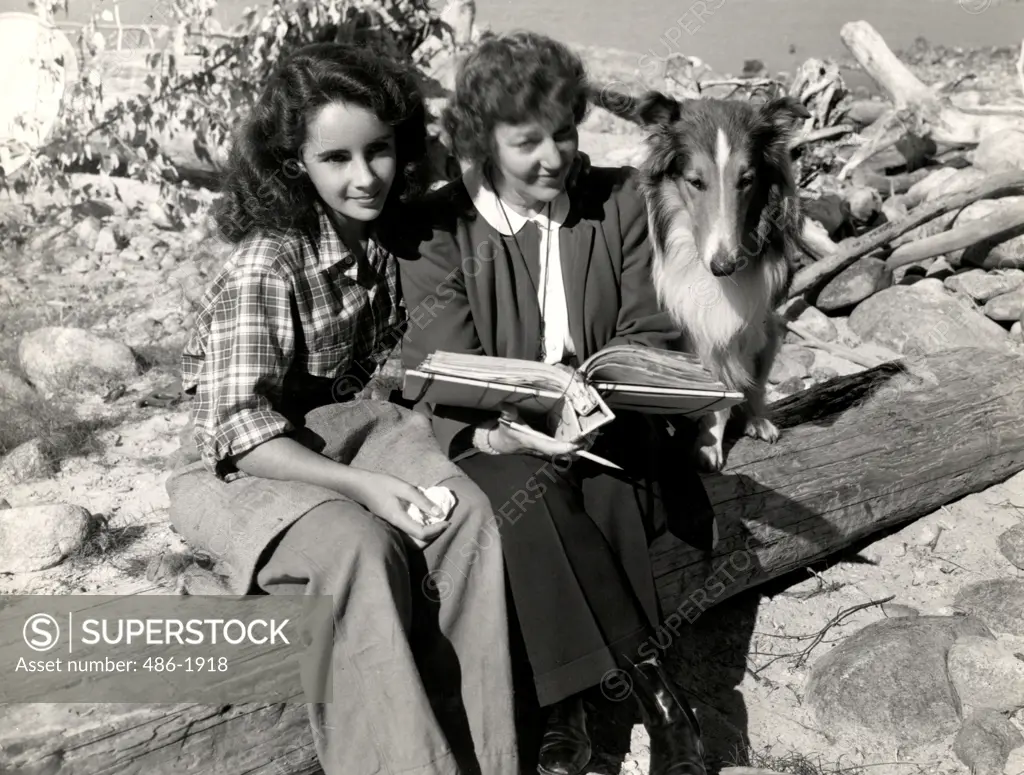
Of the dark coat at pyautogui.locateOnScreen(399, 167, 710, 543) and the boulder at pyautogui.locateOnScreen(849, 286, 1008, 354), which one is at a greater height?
the dark coat at pyautogui.locateOnScreen(399, 167, 710, 543)

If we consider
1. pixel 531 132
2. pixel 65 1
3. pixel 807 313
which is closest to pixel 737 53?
pixel 807 313

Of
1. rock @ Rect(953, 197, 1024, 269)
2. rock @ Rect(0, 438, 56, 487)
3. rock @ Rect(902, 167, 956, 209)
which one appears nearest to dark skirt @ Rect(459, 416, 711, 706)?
rock @ Rect(0, 438, 56, 487)

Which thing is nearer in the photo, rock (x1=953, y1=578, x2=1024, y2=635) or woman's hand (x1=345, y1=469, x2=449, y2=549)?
woman's hand (x1=345, y1=469, x2=449, y2=549)

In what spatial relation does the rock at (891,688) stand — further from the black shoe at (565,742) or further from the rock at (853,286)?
the rock at (853,286)

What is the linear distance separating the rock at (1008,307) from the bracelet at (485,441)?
4.17 metres

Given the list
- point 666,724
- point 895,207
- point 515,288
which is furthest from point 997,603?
point 895,207

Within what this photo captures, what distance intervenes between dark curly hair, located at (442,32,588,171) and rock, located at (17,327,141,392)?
10.1 ft

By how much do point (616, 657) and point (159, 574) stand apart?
170cm

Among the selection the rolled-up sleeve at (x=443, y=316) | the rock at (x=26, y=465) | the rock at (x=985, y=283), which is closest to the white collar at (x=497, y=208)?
the rolled-up sleeve at (x=443, y=316)

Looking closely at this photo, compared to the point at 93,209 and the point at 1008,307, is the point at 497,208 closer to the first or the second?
the point at 1008,307

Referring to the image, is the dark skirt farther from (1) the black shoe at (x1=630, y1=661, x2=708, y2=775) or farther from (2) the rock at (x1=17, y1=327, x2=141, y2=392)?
(2) the rock at (x1=17, y1=327, x2=141, y2=392)

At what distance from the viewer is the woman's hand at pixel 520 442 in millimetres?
2471

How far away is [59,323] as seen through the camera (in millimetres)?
5516

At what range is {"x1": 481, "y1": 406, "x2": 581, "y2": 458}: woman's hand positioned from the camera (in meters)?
2.47
